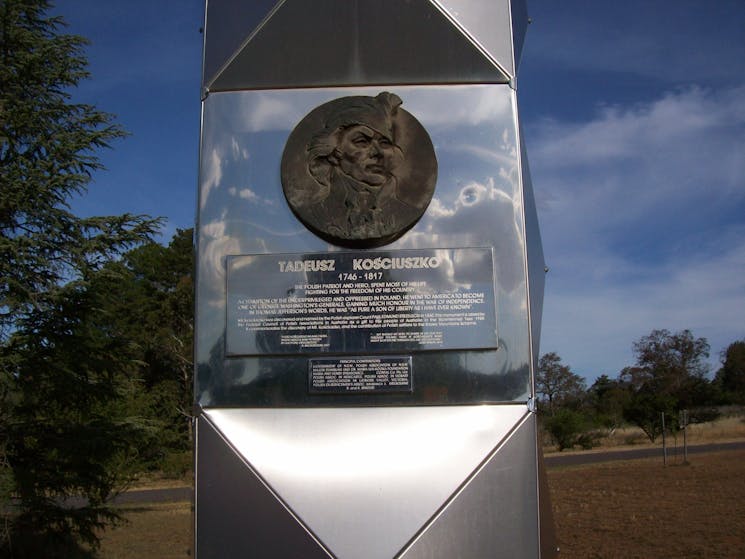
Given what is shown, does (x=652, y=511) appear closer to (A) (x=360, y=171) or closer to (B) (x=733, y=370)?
(A) (x=360, y=171)

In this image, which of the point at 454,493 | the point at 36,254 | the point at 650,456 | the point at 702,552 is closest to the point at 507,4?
the point at 454,493

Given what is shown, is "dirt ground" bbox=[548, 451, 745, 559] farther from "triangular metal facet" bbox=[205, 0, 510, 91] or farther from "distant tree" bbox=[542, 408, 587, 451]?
"distant tree" bbox=[542, 408, 587, 451]

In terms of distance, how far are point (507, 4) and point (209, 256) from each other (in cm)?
248

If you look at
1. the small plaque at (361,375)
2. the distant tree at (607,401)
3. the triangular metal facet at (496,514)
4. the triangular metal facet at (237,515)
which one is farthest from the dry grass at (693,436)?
the triangular metal facet at (237,515)

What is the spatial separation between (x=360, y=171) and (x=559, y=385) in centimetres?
4780

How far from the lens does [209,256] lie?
15.5 ft

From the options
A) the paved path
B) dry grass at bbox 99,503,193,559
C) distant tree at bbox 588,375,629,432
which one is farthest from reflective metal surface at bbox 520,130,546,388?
distant tree at bbox 588,375,629,432

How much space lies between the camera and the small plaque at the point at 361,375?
4457 millimetres

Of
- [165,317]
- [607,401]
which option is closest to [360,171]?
[165,317]

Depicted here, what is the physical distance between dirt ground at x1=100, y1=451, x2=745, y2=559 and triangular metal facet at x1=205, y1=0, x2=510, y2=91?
303 inches

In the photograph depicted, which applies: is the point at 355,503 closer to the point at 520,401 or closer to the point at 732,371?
the point at 520,401

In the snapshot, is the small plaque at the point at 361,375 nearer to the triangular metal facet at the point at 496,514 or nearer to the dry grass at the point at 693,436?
the triangular metal facet at the point at 496,514

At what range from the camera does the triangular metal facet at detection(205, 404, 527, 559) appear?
14.1ft

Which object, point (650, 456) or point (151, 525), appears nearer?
point (151, 525)
